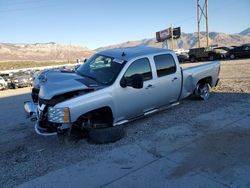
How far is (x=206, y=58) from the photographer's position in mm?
35625

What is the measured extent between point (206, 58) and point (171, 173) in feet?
110

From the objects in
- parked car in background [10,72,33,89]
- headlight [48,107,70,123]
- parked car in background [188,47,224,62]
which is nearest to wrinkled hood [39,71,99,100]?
headlight [48,107,70,123]

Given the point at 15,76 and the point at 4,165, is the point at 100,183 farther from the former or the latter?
the point at 15,76

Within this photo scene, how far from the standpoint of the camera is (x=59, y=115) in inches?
200

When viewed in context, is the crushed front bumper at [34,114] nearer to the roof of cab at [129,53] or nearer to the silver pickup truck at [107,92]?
the silver pickup truck at [107,92]

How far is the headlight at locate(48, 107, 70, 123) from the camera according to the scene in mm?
5062

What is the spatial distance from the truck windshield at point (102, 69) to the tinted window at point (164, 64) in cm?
103

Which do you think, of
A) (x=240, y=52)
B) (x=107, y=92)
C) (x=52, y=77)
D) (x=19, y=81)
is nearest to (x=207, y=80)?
(x=107, y=92)

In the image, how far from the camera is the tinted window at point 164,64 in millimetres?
6797

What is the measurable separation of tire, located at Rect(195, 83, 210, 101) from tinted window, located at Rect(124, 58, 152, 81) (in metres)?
2.61

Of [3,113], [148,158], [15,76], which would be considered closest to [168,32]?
[15,76]

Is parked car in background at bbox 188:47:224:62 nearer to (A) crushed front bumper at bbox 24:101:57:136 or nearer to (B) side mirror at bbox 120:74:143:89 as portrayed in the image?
(B) side mirror at bbox 120:74:143:89

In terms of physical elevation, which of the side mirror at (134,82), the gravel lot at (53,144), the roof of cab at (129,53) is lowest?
the gravel lot at (53,144)

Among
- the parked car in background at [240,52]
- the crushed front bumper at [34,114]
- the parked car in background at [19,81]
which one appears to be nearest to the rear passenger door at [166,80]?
the crushed front bumper at [34,114]
